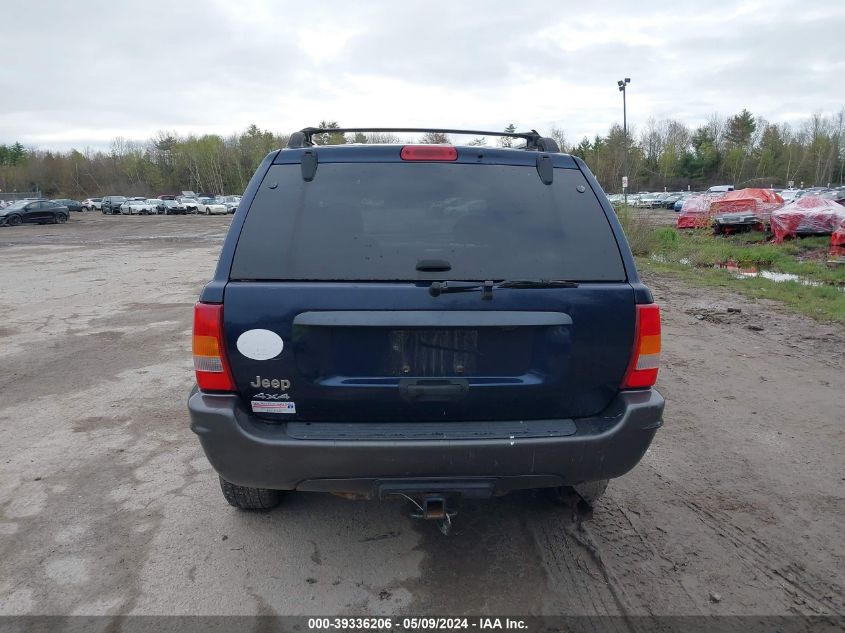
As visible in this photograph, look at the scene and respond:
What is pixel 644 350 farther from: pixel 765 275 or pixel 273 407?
pixel 765 275

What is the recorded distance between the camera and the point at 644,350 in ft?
8.65

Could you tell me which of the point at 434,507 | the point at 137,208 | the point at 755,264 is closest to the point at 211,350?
the point at 434,507

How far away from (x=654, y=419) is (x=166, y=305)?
918cm

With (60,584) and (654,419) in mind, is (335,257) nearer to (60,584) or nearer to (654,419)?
(654,419)

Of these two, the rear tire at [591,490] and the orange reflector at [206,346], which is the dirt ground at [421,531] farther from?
the orange reflector at [206,346]

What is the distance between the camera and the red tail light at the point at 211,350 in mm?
2475

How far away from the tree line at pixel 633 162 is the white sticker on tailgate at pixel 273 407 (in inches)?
3488

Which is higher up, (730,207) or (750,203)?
(750,203)

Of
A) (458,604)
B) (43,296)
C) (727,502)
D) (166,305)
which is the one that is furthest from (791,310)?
(43,296)

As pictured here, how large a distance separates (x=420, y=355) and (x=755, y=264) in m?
16.7

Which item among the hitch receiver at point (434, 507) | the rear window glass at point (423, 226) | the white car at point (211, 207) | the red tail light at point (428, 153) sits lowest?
the hitch receiver at point (434, 507)

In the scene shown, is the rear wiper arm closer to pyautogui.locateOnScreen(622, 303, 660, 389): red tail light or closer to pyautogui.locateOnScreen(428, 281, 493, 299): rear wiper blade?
pyautogui.locateOnScreen(428, 281, 493, 299): rear wiper blade

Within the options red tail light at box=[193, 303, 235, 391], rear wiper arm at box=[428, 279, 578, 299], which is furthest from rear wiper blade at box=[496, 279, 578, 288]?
red tail light at box=[193, 303, 235, 391]

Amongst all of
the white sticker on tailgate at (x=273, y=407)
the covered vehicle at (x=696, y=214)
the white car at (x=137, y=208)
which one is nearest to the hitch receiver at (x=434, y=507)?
the white sticker on tailgate at (x=273, y=407)
